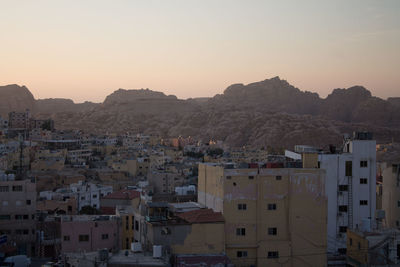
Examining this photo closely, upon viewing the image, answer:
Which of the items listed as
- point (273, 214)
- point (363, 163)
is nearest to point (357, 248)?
point (273, 214)

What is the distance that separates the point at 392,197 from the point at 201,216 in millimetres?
11656

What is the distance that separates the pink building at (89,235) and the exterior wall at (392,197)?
1301cm

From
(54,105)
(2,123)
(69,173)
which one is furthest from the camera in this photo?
(54,105)

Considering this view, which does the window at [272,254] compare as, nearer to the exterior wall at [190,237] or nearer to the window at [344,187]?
the exterior wall at [190,237]

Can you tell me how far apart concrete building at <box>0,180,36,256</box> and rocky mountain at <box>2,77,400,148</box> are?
78.3 m

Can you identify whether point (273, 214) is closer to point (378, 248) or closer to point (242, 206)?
point (242, 206)

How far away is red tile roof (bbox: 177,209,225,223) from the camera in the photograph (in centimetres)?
1939

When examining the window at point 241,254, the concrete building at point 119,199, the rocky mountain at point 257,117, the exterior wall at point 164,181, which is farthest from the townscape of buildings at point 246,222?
the rocky mountain at point 257,117

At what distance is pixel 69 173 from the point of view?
156 ft

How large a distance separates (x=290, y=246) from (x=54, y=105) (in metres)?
182

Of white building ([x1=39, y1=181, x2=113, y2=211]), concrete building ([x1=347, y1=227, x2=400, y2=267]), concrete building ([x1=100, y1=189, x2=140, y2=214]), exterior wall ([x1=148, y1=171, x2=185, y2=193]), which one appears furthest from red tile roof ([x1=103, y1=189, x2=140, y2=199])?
concrete building ([x1=347, y1=227, x2=400, y2=267])

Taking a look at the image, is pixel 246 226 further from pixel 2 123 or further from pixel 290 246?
pixel 2 123

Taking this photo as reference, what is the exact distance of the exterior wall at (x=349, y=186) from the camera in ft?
78.7

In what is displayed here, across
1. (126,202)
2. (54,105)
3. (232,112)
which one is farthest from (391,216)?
(54,105)
